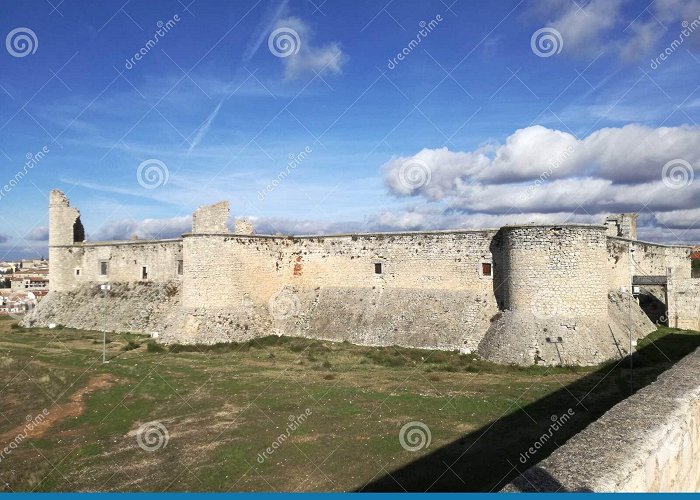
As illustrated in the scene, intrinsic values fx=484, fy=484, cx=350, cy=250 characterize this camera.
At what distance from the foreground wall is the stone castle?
13.4 metres

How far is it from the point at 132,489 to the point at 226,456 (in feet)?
7.47

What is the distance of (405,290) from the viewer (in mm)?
26938

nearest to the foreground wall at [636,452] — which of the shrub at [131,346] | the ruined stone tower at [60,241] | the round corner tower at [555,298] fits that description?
the round corner tower at [555,298]

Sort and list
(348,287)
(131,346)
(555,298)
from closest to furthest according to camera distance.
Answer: (555,298) < (131,346) < (348,287)

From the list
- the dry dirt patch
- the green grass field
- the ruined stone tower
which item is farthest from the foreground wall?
the ruined stone tower

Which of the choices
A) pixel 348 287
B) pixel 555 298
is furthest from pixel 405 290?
pixel 555 298

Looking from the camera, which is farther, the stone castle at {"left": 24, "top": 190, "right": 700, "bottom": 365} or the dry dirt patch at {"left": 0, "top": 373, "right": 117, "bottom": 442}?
the stone castle at {"left": 24, "top": 190, "right": 700, "bottom": 365}

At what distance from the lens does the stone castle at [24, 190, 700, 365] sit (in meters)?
21.5

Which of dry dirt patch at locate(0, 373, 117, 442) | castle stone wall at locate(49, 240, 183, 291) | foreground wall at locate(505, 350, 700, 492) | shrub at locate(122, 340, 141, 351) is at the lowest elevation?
dry dirt patch at locate(0, 373, 117, 442)

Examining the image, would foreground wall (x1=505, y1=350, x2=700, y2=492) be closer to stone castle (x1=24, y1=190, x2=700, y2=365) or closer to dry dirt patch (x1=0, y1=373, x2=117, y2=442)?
stone castle (x1=24, y1=190, x2=700, y2=365)

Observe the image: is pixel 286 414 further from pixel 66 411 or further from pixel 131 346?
pixel 131 346

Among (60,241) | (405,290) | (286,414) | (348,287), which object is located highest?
(60,241)

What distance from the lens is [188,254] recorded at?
2825 cm

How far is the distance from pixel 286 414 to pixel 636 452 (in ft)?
37.0
